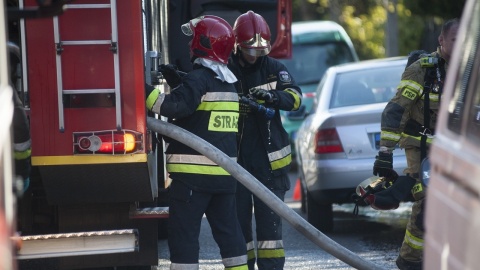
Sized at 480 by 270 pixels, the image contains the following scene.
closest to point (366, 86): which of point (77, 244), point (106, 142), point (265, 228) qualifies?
point (265, 228)

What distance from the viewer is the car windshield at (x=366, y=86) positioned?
10312mm

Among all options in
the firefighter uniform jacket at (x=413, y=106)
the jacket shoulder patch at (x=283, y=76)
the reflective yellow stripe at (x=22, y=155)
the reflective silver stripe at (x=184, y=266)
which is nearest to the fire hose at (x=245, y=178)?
the reflective silver stripe at (x=184, y=266)

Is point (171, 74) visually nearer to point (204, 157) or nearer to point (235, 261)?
point (204, 157)

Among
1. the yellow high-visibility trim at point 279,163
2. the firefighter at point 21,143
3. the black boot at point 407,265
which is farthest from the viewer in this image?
the yellow high-visibility trim at point 279,163

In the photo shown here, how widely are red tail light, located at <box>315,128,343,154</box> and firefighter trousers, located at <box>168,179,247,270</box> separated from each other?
307 cm

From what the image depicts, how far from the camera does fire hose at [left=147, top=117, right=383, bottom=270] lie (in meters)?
6.36

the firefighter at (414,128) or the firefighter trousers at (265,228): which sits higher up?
the firefighter at (414,128)

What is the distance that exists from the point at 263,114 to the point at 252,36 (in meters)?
0.51

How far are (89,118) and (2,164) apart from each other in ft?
8.05

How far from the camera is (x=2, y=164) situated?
3.64m

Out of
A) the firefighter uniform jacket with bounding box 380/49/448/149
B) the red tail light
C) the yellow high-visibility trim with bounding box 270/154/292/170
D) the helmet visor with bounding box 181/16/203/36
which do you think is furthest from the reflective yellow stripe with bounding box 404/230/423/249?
the red tail light

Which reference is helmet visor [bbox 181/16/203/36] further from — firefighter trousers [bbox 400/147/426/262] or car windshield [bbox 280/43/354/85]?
car windshield [bbox 280/43/354/85]

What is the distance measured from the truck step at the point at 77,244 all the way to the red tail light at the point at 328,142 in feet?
12.9

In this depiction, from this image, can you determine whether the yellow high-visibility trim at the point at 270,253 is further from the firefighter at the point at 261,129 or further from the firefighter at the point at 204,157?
the firefighter at the point at 204,157
